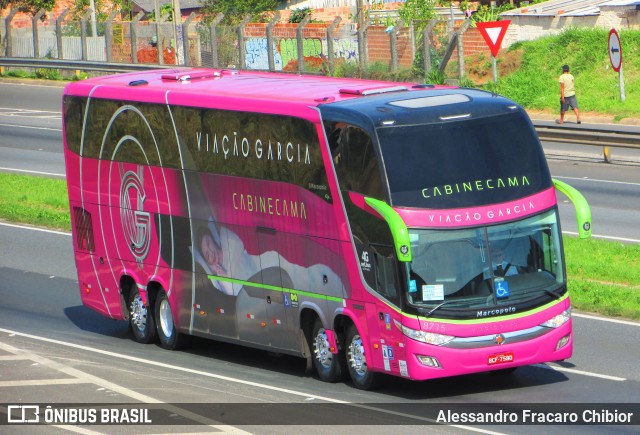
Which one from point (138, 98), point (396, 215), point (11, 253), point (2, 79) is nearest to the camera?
point (396, 215)

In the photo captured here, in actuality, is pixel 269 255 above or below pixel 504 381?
above

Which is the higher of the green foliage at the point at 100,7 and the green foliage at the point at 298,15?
the green foliage at the point at 100,7

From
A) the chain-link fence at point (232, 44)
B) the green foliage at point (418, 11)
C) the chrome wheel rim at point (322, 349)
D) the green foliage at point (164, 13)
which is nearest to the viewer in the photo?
the chrome wheel rim at point (322, 349)

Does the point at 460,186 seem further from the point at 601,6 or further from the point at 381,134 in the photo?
the point at 601,6

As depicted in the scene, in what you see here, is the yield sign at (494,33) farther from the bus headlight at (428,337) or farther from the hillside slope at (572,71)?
the bus headlight at (428,337)

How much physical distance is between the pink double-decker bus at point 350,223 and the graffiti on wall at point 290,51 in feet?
90.4

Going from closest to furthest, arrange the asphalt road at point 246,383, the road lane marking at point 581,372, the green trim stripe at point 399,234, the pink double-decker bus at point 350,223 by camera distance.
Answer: the asphalt road at point 246,383 < the green trim stripe at point 399,234 < the pink double-decker bus at point 350,223 < the road lane marking at point 581,372

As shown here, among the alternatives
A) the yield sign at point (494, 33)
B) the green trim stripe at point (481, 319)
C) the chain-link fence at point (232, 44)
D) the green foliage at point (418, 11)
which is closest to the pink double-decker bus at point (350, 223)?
the green trim stripe at point (481, 319)

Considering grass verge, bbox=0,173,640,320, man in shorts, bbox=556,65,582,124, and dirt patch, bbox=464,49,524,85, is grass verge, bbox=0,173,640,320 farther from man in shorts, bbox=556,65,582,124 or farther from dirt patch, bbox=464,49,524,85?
dirt patch, bbox=464,49,524,85

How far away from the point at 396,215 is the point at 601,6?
35.2 m

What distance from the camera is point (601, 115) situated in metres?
39.3

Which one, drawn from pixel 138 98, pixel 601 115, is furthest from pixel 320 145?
pixel 601 115

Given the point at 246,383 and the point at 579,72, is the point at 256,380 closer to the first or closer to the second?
the point at 246,383

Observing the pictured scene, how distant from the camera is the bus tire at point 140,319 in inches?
A: 743
